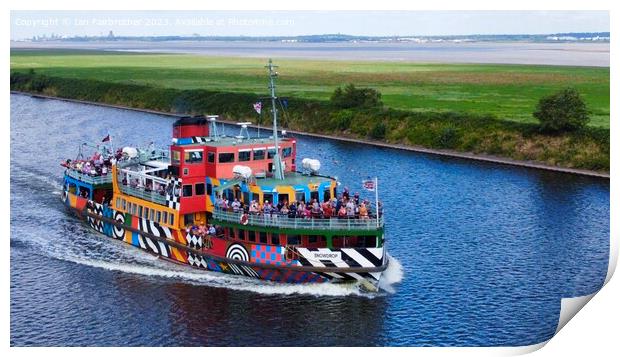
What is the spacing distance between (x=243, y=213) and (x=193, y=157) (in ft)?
10.5

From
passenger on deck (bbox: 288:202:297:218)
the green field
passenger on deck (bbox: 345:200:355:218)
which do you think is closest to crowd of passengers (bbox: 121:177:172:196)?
passenger on deck (bbox: 288:202:297:218)

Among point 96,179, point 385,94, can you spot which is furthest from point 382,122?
point 96,179

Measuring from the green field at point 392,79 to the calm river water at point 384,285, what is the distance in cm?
950

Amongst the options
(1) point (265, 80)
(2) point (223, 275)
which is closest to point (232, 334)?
(2) point (223, 275)

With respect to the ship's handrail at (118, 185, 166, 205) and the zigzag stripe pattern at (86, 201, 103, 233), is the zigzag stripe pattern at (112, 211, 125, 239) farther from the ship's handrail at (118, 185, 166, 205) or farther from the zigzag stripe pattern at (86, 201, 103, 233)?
the zigzag stripe pattern at (86, 201, 103, 233)

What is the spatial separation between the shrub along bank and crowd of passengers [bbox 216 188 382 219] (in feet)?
70.2

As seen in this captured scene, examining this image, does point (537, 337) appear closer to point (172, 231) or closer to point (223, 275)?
point (223, 275)

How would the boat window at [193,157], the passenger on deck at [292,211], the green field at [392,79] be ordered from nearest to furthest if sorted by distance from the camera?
the passenger on deck at [292,211]
the boat window at [193,157]
the green field at [392,79]

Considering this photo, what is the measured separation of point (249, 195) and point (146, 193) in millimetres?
4733

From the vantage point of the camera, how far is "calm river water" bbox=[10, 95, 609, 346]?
25.8m

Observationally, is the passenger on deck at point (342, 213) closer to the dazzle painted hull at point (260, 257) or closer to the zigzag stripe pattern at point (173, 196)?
the dazzle painted hull at point (260, 257)

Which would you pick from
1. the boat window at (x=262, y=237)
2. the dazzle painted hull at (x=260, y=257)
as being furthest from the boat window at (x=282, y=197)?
the dazzle painted hull at (x=260, y=257)

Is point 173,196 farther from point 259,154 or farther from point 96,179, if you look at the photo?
point 96,179

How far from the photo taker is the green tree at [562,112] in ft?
159
